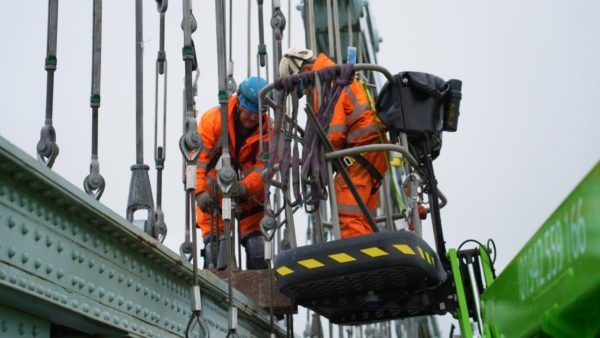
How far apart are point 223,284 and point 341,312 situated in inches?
35.5

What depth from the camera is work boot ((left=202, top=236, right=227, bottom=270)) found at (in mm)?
8172

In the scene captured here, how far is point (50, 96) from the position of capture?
493cm

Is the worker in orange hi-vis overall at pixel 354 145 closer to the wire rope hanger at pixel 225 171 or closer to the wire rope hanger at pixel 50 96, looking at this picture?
the wire rope hanger at pixel 225 171

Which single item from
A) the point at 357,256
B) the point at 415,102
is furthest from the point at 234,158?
the point at 357,256

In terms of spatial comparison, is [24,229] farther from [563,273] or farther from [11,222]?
[563,273]

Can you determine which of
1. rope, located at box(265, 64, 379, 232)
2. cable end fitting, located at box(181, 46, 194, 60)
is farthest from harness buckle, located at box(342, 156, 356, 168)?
cable end fitting, located at box(181, 46, 194, 60)

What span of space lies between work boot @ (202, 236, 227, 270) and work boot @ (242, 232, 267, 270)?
280 mm

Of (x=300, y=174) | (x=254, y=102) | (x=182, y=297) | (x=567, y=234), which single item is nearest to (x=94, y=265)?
(x=182, y=297)

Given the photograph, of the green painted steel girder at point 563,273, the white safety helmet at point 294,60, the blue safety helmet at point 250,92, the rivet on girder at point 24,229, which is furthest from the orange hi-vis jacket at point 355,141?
the green painted steel girder at point 563,273

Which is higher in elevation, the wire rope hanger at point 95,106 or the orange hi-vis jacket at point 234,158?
the orange hi-vis jacket at point 234,158

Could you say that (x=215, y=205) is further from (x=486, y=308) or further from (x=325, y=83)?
(x=486, y=308)

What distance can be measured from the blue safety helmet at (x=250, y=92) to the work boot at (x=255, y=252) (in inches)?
49.0

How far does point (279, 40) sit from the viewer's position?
24.4 feet

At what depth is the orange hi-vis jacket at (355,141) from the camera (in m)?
6.24
